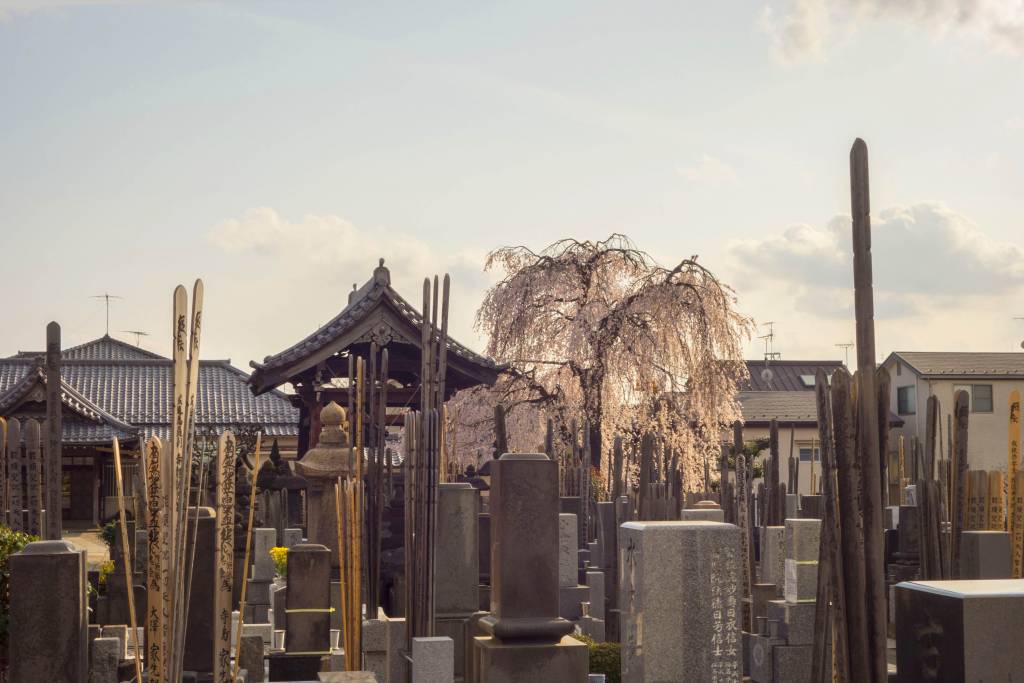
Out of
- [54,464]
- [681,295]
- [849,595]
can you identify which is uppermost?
[681,295]

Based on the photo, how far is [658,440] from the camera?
23484 mm

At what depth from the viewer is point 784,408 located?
1790 inches

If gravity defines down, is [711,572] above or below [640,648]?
above

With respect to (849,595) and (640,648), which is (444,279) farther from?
(849,595)

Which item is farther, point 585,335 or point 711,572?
point 585,335

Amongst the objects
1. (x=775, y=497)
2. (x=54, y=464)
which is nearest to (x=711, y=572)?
(x=54, y=464)

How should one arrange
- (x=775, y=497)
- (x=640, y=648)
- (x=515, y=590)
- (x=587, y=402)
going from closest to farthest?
(x=640, y=648), (x=515, y=590), (x=775, y=497), (x=587, y=402)

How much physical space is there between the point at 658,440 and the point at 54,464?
18.5m

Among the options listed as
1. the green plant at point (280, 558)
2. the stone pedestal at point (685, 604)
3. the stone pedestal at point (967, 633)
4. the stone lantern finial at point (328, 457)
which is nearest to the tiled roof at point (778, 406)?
the stone lantern finial at point (328, 457)

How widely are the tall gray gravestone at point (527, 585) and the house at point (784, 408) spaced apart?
3283 cm

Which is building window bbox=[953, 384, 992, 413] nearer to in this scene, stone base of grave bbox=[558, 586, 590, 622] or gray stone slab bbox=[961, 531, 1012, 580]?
stone base of grave bbox=[558, 586, 590, 622]

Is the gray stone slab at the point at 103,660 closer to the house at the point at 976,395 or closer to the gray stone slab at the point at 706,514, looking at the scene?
the gray stone slab at the point at 706,514

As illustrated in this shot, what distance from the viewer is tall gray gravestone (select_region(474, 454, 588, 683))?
6.31m

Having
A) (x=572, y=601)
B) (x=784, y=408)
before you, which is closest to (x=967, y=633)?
(x=572, y=601)
